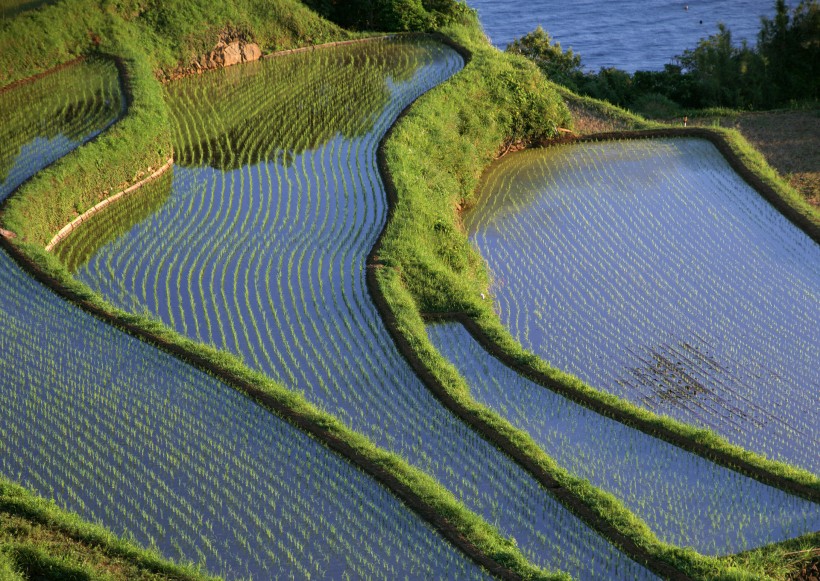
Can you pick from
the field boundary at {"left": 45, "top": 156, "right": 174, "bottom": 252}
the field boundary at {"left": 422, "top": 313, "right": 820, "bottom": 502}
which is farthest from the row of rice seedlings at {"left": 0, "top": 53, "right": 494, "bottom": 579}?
the field boundary at {"left": 422, "top": 313, "right": 820, "bottom": 502}

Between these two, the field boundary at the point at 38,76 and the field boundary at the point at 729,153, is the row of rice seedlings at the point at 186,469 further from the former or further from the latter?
the field boundary at the point at 729,153

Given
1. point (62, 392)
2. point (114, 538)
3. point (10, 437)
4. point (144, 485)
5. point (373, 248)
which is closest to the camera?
point (114, 538)

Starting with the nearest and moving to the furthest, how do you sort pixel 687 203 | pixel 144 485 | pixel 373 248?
pixel 144 485 < pixel 373 248 < pixel 687 203

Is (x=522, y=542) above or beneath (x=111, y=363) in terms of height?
beneath

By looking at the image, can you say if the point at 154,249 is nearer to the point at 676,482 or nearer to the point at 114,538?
the point at 114,538

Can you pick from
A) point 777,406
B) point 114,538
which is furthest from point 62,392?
point 777,406

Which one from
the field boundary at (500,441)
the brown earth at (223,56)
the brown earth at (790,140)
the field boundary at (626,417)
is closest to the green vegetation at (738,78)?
the brown earth at (790,140)
